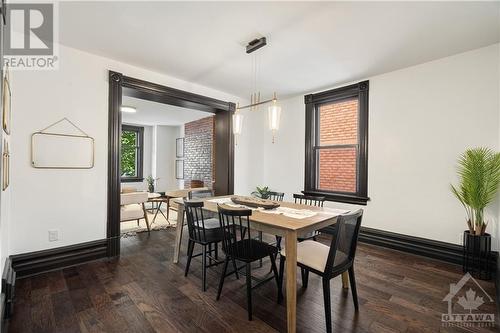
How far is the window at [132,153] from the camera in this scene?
25.0 feet

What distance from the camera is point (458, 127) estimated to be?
2930mm

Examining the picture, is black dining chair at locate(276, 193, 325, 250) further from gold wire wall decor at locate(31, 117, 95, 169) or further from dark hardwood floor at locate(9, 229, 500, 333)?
gold wire wall decor at locate(31, 117, 95, 169)

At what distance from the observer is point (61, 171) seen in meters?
2.79

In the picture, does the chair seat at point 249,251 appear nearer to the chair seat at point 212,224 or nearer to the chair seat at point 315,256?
the chair seat at point 315,256

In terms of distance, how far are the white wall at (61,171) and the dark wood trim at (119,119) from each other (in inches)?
3.0

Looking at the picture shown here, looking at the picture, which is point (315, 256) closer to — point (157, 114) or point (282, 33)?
point (282, 33)

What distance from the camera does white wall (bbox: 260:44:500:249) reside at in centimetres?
279

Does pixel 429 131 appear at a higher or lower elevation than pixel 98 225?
higher

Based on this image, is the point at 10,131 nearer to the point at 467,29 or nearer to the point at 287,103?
the point at 287,103

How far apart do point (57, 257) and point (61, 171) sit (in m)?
0.99

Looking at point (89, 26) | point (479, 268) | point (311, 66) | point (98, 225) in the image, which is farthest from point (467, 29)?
point (98, 225)

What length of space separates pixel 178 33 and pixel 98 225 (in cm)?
252

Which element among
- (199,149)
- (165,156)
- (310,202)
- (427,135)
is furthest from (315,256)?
(165,156)

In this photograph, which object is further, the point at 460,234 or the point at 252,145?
the point at 252,145
